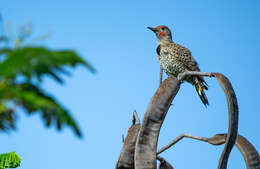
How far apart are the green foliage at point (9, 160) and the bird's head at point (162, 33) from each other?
669cm

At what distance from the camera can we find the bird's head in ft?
32.6

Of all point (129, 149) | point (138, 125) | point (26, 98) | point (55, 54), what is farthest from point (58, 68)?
point (138, 125)

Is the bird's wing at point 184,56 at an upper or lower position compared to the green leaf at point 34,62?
upper

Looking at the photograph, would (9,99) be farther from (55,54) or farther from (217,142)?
(217,142)

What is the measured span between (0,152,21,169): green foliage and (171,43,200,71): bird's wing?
5708 millimetres

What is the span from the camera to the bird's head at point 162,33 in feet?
32.6

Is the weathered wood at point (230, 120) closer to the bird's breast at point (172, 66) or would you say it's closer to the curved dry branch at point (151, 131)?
the curved dry branch at point (151, 131)

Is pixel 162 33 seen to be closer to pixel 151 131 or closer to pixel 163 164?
pixel 163 164

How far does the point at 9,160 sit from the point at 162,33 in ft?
22.7

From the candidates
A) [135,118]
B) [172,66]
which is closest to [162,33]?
[172,66]

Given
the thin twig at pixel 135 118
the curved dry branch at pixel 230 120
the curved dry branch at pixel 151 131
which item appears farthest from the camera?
the thin twig at pixel 135 118

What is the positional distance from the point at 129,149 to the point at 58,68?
3.93 metres

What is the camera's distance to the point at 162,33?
9984 millimetres

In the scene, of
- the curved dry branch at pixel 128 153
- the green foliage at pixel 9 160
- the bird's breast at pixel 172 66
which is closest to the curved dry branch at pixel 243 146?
the curved dry branch at pixel 128 153
